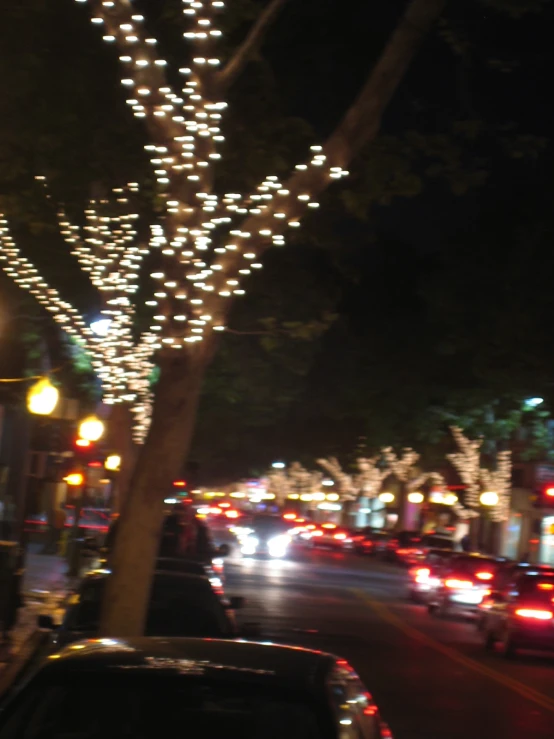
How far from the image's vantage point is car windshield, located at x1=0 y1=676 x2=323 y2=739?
5055mm

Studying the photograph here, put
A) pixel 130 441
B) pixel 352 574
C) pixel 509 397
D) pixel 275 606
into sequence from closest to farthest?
1. pixel 130 441
2. pixel 275 606
3. pixel 509 397
4. pixel 352 574

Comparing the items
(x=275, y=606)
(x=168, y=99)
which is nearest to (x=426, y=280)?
(x=275, y=606)

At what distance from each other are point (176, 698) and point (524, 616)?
17349 millimetres

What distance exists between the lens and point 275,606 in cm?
2716

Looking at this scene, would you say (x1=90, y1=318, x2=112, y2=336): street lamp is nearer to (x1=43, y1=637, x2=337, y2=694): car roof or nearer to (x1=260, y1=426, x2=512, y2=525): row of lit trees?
(x1=43, y1=637, x2=337, y2=694): car roof

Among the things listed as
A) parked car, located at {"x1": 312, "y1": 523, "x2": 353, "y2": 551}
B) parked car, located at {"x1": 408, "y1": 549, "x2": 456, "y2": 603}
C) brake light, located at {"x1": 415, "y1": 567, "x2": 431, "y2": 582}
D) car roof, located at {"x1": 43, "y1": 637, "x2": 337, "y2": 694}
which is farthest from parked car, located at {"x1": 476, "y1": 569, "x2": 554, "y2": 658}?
parked car, located at {"x1": 312, "y1": 523, "x2": 353, "y2": 551}

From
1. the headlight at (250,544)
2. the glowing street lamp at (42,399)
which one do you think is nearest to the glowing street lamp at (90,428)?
the glowing street lamp at (42,399)

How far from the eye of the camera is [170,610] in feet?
38.5

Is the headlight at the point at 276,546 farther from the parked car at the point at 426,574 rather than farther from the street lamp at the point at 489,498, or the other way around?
the parked car at the point at 426,574

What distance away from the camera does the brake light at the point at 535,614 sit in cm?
2173

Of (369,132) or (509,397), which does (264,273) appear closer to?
(369,132)

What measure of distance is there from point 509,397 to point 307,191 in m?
24.0

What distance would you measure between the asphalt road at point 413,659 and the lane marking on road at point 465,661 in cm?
2

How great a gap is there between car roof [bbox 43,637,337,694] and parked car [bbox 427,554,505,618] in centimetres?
2396
